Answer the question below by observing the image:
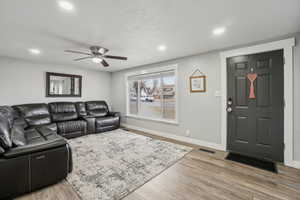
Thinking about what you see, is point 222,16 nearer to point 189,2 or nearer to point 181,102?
point 189,2

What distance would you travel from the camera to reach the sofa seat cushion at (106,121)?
14.2 ft

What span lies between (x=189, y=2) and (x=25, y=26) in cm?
244

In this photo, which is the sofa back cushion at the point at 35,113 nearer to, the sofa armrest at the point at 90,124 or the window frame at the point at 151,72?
the sofa armrest at the point at 90,124

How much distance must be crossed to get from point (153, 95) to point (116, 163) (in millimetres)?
2628

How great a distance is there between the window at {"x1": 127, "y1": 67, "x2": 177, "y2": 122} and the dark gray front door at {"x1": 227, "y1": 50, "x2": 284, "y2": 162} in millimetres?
1467

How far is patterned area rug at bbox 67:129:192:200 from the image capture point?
1.74m

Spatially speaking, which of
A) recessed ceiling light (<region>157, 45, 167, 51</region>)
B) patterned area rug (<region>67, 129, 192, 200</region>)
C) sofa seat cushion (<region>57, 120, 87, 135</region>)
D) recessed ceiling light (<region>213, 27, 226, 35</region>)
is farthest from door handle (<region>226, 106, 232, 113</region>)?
sofa seat cushion (<region>57, 120, 87, 135</region>)

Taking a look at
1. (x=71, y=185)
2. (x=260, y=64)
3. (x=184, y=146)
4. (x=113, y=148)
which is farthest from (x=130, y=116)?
(x=260, y=64)

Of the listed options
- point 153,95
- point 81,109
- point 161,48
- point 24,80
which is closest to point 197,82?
point 161,48

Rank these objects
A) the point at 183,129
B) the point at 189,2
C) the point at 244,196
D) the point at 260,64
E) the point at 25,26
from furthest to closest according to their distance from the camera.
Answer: the point at 183,129 < the point at 260,64 < the point at 25,26 < the point at 244,196 < the point at 189,2

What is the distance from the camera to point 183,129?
360 cm

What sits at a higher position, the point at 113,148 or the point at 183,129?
the point at 183,129

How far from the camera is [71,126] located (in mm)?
3797

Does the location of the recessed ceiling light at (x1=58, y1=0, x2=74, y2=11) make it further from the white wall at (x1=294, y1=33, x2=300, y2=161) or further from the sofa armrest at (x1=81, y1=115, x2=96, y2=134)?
the white wall at (x1=294, y1=33, x2=300, y2=161)
